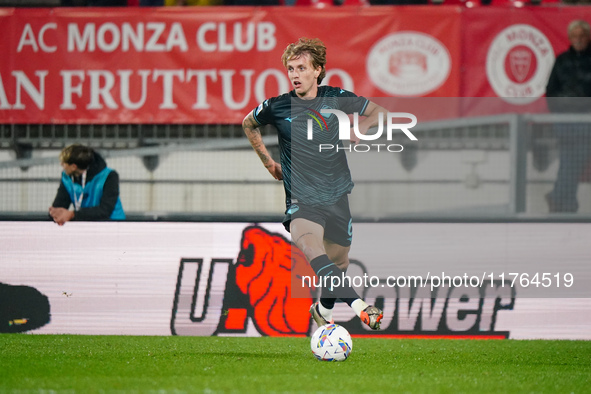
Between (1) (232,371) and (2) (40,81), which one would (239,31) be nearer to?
(2) (40,81)

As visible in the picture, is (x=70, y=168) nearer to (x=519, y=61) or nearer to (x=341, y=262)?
(x=341, y=262)

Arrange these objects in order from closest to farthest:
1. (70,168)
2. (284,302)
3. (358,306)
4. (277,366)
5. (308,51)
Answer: (358,306), (277,366), (308,51), (284,302), (70,168)

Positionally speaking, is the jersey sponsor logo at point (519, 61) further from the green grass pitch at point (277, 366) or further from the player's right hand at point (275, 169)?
the player's right hand at point (275, 169)

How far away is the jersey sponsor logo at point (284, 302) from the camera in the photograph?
284 inches

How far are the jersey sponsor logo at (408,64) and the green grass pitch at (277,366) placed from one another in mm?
3671

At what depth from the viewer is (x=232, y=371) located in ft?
16.6

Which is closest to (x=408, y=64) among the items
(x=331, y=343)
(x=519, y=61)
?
(x=519, y=61)

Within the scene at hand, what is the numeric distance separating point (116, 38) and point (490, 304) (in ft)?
17.1

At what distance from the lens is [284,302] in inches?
286

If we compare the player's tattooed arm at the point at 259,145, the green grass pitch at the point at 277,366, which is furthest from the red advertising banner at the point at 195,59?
the player's tattooed arm at the point at 259,145

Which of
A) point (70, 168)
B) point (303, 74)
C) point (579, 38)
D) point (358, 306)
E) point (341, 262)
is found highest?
point (579, 38)

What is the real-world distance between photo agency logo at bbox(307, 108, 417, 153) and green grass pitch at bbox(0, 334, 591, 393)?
1.46m

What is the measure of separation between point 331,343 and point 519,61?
18.1ft

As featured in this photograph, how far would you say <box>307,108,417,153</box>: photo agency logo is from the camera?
5914mm
